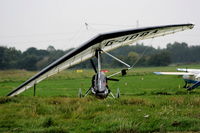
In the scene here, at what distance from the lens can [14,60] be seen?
237 feet

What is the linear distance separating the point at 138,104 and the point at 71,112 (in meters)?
2.67

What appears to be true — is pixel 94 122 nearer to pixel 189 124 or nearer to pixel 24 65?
pixel 189 124

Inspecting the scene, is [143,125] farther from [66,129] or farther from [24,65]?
[24,65]

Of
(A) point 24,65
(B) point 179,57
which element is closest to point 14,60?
(A) point 24,65

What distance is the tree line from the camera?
64.6m

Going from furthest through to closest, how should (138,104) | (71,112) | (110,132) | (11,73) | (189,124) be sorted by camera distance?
(11,73) < (138,104) < (71,112) < (189,124) < (110,132)

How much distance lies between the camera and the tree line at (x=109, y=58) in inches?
2544

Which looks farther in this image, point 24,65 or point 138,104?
point 24,65

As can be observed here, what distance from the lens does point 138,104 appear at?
36.2ft

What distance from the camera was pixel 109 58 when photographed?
Result: 83188 millimetres

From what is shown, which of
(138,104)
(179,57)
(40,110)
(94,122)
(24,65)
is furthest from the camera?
(179,57)

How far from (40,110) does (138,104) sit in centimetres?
327

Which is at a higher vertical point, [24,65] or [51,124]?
[24,65]

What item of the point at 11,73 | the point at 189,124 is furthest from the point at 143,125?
the point at 11,73
